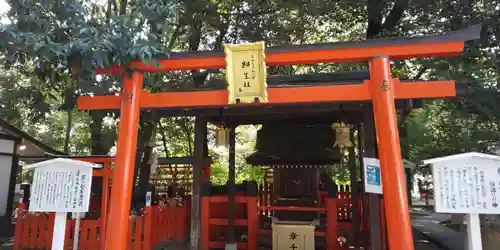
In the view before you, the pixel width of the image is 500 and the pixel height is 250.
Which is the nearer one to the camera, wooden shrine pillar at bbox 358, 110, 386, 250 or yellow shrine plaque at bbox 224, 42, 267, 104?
yellow shrine plaque at bbox 224, 42, 267, 104

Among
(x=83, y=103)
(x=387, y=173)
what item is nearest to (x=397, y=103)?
(x=387, y=173)

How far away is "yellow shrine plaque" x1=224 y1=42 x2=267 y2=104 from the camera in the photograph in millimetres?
5453

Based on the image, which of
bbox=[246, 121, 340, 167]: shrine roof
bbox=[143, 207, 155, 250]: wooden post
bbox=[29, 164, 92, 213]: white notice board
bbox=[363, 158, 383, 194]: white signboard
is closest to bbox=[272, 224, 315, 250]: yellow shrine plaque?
bbox=[363, 158, 383, 194]: white signboard

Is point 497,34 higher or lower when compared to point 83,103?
higher

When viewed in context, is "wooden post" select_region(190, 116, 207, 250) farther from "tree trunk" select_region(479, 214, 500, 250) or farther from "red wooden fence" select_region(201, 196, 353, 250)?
"tree trunk" select_region(479, 214, 500, 250)

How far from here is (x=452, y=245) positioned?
8836mm

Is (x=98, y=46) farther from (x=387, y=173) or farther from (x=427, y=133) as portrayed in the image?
(x=427, y=133)

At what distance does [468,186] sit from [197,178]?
577 cm

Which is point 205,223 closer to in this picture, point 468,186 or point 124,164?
point 124,164

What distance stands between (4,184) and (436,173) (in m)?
12.2

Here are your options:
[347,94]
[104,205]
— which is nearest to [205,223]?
[104,205]

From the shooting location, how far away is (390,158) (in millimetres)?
4859

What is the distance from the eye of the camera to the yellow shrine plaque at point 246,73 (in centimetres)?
545

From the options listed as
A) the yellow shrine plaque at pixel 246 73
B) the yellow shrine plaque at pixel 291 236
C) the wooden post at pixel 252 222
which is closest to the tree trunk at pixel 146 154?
the wooden post at pixel 252 222
